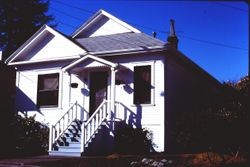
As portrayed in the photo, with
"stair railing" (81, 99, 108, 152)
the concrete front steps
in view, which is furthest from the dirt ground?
the concrete front steps

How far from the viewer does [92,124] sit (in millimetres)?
15477

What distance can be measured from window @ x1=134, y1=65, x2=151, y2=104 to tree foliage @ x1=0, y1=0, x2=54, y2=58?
24464mm

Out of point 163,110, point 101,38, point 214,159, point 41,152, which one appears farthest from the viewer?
point 101,38

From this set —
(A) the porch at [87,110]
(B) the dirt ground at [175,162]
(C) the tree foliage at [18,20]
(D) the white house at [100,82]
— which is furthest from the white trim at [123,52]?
(C) the tree foliage at [18,20]

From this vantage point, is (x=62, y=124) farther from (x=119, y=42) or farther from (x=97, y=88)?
(x=119, y=42)

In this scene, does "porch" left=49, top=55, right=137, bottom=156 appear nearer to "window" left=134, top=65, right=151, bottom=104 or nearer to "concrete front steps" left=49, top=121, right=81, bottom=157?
"concrete front steps" left=49, top=121, right=81, bottom=157

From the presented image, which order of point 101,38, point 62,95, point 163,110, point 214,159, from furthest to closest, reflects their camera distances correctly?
1. point 101,38
2. point 62,95
3. point 163,110
4. point 214,159

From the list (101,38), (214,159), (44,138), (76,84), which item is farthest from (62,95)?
(214,159)

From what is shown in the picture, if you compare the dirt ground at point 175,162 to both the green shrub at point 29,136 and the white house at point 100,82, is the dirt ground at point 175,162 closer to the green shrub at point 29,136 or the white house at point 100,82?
the white house at point 100,82

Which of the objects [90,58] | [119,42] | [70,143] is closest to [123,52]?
[90,58]

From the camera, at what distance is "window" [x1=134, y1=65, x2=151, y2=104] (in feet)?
54.9

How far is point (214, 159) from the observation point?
38.9 ft

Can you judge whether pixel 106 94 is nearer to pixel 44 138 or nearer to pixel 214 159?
pixel 44 138

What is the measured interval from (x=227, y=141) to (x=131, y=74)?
6.39m
